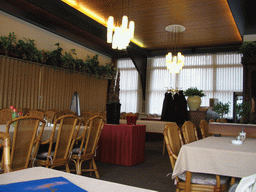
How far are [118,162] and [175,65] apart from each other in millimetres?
4906

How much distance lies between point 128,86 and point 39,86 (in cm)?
545

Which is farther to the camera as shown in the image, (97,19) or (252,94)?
(97,19)

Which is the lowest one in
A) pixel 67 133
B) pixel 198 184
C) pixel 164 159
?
pixel 164 159

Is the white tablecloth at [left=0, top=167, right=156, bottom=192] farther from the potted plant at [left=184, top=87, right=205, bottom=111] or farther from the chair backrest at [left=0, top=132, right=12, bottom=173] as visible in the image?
the potted plant at [left=184, top=87, right=205, bottom=111]

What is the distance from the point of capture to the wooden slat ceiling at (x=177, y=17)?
723 cm

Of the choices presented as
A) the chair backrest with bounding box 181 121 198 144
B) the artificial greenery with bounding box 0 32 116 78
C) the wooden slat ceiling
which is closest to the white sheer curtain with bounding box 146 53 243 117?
the wooden slat ceiling

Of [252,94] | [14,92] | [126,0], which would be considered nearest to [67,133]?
[126,0]

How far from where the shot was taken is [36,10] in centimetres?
775

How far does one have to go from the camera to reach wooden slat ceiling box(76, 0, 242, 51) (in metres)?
7.23

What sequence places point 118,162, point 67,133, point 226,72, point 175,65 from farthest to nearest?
point 226,72
point 175,65
point 118,162
point 67,133

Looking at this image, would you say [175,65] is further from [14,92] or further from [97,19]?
[14,92]

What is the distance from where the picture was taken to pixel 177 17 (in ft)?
26.9

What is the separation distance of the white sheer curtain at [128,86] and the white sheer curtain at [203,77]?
2.34 ft

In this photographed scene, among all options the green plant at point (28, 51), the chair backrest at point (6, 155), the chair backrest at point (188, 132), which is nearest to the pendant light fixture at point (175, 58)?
the green plant at point (28, 51)
